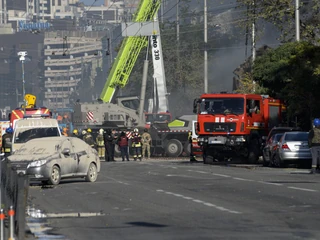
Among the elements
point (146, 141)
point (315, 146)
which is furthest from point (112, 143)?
point (315, 146)

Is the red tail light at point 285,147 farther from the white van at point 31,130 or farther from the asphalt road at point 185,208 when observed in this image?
the white van at point 31,130

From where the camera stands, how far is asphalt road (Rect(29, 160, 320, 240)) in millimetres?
14508

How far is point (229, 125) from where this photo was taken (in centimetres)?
4091

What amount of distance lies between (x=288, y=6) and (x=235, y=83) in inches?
957

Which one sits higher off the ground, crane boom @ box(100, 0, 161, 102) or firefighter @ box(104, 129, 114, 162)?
crane boom @ box(100, 0, 161, 102)

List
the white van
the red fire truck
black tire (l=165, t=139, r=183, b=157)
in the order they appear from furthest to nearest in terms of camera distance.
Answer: black tire (l=165, t=139, r=183, b=157) → the red fire truck → the white van

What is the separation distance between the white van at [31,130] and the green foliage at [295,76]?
34.0 feet

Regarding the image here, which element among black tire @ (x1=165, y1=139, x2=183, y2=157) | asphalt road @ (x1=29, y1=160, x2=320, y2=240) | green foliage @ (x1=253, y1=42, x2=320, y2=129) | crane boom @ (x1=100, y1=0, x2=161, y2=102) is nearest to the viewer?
asphalt road @ (x1=29, y1=160, x2=320, y2=240)

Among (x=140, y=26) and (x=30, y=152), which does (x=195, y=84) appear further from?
(x=30, y=152)

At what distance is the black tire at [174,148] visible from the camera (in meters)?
55.1

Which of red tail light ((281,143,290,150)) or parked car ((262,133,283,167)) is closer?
red tail light ((281,143,290,150))

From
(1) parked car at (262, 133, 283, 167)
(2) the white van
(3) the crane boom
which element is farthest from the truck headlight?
(3) the crane boom

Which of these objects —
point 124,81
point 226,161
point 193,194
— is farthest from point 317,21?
point 193,194

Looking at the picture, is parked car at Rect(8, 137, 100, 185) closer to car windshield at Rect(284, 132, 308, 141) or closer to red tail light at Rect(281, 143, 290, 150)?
red tail light at Rect(281, 143, 290, 150)
